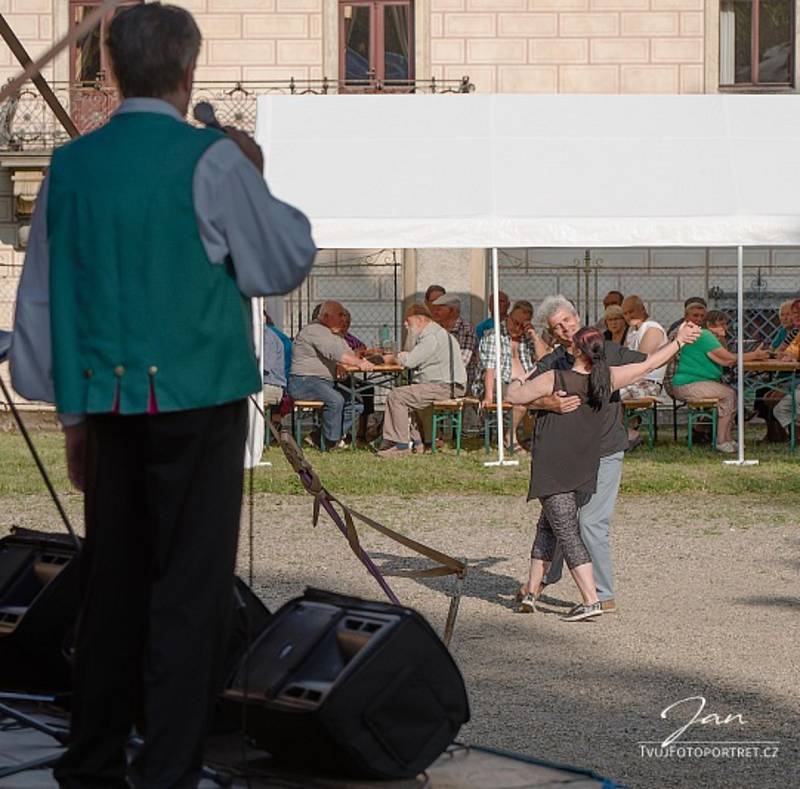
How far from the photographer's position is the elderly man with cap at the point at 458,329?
661 inches

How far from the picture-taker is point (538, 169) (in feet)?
48.6

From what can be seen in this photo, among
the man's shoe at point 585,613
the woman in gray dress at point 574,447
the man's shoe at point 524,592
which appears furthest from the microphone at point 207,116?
the man's shoe at point 524,592

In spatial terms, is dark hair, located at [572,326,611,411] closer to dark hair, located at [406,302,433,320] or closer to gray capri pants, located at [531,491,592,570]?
gray capri pants, located at [531,491,592,570]

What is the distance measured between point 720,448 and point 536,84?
28.6ft

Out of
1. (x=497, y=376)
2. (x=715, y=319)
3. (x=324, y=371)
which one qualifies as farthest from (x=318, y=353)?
(x=715, y=319)

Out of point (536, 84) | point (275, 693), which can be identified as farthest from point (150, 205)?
point (536, 84)

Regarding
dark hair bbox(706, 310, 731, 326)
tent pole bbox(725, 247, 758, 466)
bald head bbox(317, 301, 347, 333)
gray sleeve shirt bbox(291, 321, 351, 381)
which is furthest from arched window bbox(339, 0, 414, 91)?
tent pole bbox(725, 247, 758, 466)

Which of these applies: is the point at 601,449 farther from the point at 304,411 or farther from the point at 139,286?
the point at 304,411

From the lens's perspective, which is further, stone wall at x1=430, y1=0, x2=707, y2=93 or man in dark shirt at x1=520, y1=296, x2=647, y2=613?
stone wall at x1=430, y1=0, x2=707, y2=93

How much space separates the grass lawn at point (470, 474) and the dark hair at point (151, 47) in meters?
9.14

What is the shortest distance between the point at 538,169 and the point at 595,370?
22.3 feet

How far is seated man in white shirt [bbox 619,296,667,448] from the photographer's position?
15547 millimetres

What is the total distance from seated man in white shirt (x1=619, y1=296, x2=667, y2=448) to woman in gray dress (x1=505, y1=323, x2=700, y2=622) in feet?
22.7

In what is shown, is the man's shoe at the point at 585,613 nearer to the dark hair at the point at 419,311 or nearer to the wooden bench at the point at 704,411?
the wooden bench at the point at 704,411
